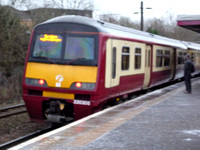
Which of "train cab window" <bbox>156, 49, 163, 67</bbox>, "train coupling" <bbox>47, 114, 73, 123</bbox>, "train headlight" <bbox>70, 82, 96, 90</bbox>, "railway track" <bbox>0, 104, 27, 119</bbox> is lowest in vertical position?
"railway track" <bbox>0, 104, 27, 119</bbox>

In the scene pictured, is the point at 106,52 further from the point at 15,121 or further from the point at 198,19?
the point at 198,19

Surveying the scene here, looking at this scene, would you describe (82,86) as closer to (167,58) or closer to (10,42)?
(167,58)

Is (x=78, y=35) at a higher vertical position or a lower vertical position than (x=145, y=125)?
higher

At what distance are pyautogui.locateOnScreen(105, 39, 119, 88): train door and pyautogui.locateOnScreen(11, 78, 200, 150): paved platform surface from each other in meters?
0.75

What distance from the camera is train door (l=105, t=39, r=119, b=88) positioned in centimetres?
974

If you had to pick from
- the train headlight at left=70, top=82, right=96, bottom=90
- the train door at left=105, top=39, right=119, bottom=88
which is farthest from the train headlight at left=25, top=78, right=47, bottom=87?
the train door at left=105, top=39, right=119, bottom=88

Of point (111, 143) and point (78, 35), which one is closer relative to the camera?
point (111, 143)

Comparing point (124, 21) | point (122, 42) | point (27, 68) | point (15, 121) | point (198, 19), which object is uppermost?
point (124, 21)

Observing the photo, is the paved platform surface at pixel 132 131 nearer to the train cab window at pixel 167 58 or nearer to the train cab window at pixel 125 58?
the train cab window at pixel 125 58

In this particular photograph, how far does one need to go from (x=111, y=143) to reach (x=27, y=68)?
184 inches

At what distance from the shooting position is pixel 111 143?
6078mm

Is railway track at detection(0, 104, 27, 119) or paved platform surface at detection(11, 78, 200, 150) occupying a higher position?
paved platform surface at detection(11, 78, 200, 150)

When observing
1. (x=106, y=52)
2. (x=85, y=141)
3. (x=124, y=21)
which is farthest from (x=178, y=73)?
(x=124, y=21)

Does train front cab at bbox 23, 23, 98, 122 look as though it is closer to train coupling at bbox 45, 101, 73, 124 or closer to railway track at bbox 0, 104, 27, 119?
train coupling at bbox 45, 101, 73, 124
